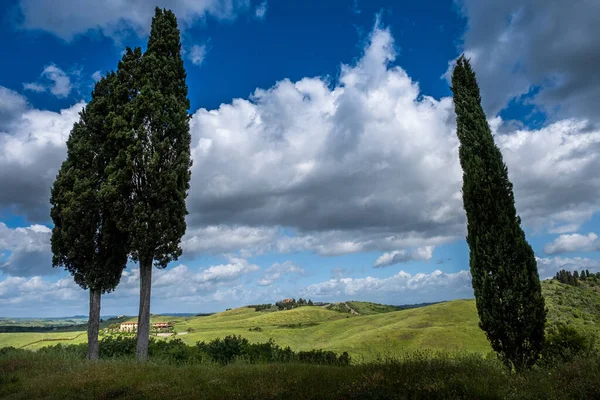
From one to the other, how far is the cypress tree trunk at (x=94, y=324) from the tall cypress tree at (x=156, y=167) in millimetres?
3811

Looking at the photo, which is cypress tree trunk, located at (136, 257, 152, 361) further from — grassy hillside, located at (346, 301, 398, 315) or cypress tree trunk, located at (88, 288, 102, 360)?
grassy hillside, located at (346, 301, 398, 315)

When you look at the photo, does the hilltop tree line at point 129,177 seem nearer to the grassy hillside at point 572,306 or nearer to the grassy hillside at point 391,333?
the grassy hillside at point 391,333

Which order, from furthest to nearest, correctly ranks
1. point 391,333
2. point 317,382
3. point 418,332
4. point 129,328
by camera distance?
point 391,333, point 129,328, point 418,332, point 317,382

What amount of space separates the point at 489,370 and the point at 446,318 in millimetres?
73662

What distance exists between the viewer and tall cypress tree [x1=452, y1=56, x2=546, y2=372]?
13.3 metres

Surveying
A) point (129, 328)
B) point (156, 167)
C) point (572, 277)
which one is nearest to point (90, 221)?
point (156, 167)

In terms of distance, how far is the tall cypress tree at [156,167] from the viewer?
19.5 meters

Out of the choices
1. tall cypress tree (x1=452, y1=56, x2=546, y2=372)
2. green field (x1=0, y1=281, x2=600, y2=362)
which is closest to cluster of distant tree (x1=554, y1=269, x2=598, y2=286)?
green field (x1=0, y1=281, x2=600, y2=362)

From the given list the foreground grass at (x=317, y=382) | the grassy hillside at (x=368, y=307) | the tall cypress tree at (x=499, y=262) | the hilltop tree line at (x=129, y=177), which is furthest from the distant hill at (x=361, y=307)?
the foreground grass at (x=317, y=382)

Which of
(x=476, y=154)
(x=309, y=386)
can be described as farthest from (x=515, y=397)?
(x=476, y=154)

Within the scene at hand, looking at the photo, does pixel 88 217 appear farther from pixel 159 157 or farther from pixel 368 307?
pixel 368 307

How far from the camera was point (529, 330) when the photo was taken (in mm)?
13219

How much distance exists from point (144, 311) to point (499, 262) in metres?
16.5

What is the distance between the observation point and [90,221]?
21.7m
